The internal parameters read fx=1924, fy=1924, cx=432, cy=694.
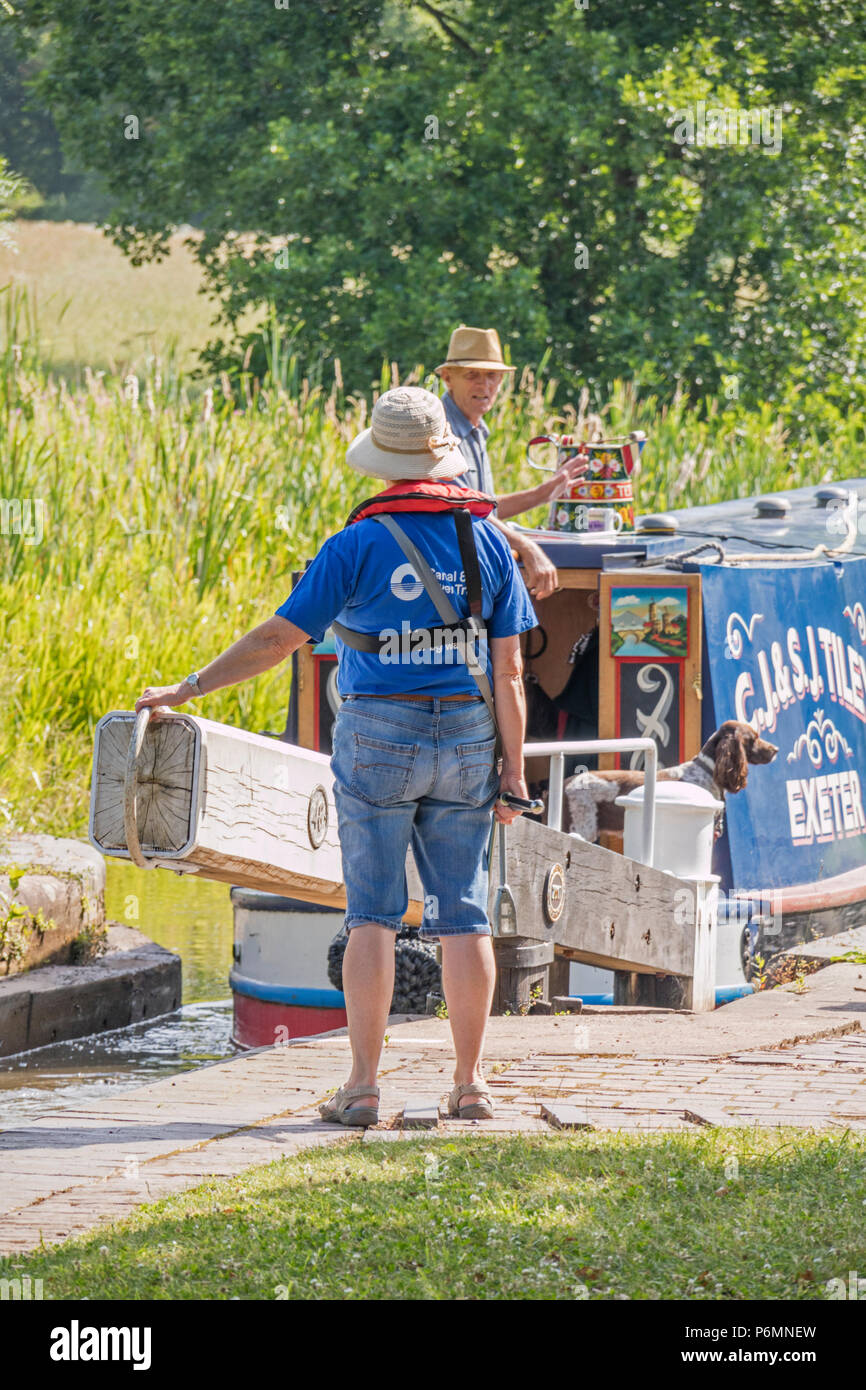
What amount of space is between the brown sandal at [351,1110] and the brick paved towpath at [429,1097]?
4cm

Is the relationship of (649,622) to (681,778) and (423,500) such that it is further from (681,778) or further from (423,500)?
(423,500)

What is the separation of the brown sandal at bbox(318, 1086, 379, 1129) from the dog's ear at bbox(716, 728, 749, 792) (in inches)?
139

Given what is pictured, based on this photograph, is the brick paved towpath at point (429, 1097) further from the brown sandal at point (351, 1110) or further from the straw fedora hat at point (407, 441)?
the straw fedora hat at point (407, 441)

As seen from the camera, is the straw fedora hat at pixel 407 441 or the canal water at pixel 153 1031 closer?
the straw fedora hat at pixel 407 441

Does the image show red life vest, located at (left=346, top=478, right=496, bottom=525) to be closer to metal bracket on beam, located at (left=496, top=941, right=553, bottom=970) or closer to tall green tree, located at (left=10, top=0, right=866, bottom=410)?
metal bracket on beam, located at (left=496, top=941, right=553, bottom=970)

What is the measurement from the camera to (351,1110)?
4.82 metres

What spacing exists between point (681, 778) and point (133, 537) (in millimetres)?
6239

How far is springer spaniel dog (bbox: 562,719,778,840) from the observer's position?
26.4 feet

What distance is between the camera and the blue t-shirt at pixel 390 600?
4703mm

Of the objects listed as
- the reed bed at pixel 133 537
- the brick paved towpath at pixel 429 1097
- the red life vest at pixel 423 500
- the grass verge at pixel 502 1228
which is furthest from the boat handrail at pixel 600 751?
the reed bed at pixel 133 537

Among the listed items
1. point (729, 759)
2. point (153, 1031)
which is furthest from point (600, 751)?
point (153, 1031)

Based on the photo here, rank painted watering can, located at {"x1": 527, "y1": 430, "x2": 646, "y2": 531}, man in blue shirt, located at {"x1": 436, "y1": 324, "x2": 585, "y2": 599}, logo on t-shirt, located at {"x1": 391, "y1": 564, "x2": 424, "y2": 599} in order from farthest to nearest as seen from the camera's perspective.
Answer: painted watering can, located at {"x1": 527, "y1": 430, "x2": 646, "y2": 531} < man in blue shirt, located at {"x1": 436, "y1": 324, "x2": 585, "y2": 599} < logo on t-shirt, located at {"x1": 391, "y1": 564, "x2": 424, "y2": 599}

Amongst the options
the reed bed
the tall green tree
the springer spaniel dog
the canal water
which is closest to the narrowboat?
the springer spaniel dog
